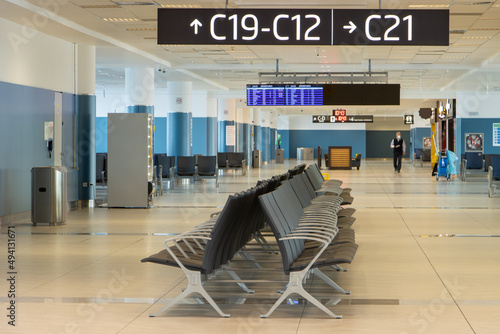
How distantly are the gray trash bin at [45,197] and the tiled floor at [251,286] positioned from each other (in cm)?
25

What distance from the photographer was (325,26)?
7258 millimetres

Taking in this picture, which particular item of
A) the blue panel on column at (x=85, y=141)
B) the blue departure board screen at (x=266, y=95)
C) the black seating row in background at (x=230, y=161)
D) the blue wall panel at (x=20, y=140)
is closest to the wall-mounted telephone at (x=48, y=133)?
the blue wall panel at (x=20, y=140)

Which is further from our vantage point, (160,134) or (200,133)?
(160,134)

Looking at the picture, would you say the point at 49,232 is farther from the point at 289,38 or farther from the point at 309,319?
the point at 309,319

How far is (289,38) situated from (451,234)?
4.06 meters

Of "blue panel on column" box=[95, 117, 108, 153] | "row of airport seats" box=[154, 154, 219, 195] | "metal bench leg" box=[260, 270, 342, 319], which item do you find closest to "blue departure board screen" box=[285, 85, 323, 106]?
"row of airport seats" box=[154, 154, 219, 195]

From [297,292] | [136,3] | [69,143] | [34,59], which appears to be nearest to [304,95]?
[69,143]

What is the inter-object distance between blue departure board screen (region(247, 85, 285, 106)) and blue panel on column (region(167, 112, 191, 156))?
5.45m

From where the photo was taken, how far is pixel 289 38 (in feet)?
23.9

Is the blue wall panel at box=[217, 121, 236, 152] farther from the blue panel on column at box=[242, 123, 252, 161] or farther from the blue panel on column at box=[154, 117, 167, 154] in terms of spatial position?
the blue panel on column at box=[242, 123, 252, 161]

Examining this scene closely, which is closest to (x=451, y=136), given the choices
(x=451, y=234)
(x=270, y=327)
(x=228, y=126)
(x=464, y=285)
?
(x=228, y=126)

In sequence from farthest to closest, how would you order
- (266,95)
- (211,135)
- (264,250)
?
(211,135), (266,95), (264,250)

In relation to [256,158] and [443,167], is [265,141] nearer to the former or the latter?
[256,158]

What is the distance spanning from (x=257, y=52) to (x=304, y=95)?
2.44 meters
